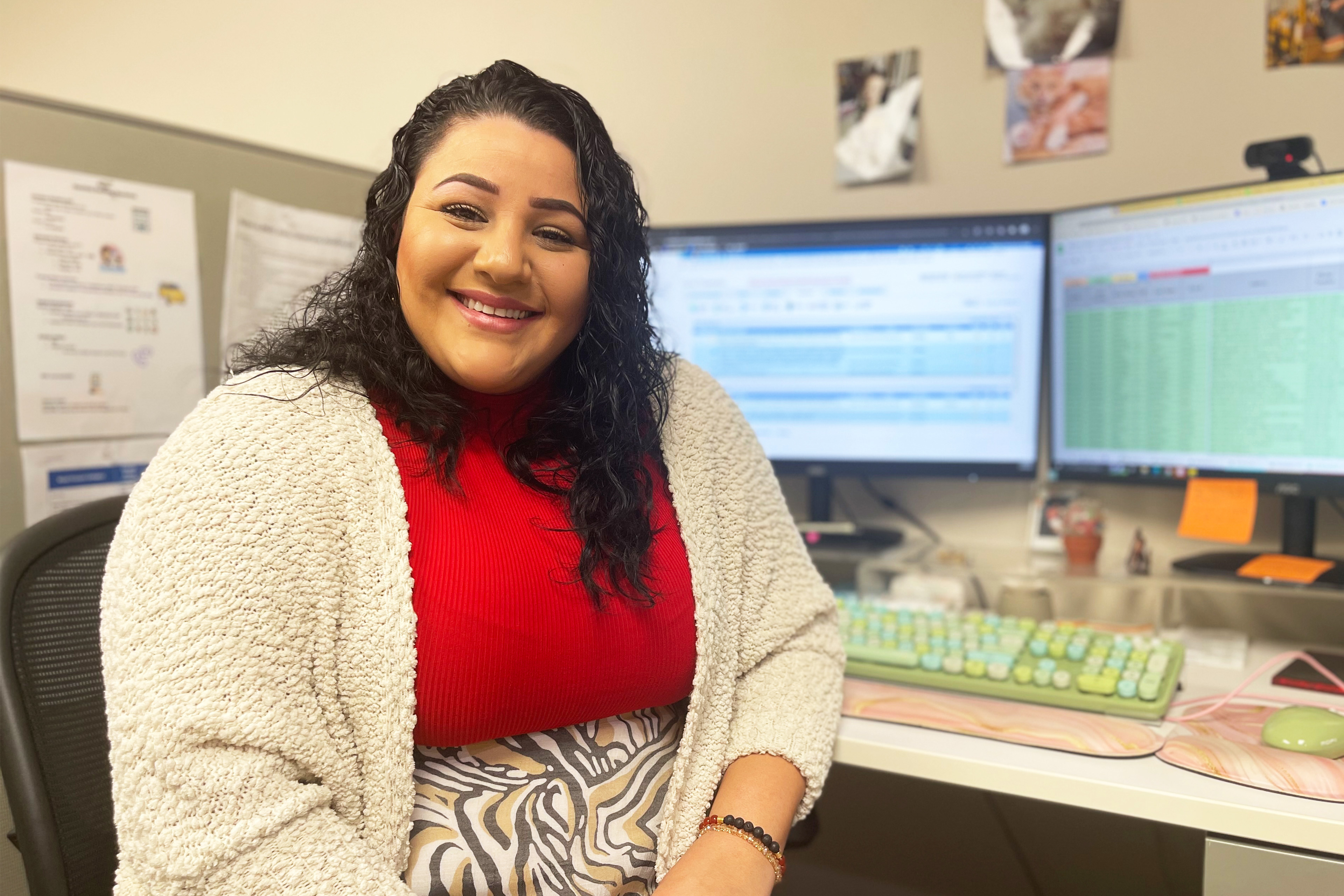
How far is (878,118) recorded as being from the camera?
1.43 m

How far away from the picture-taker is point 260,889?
64 centimetres

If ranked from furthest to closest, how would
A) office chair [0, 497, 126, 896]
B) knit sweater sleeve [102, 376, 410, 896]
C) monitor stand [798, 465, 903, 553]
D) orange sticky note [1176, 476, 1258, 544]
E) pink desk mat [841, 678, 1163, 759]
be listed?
monitor stand [798, 465, 903, 553] → orange sticky note [1176, 476, 1258, 544] → pink desk mat [841, 678, 1163, 759] → office chair [0, 497, 126, 896] → knit sweater sleeve [102, 376, 410, 896]

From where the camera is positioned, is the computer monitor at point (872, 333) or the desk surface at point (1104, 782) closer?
the desk surface at point (1104, 782)

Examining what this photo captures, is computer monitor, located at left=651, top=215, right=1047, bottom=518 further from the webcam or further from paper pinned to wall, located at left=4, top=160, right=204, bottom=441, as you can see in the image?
paper pinned to wall, located at left=4, top=160, right=204, bottom=441

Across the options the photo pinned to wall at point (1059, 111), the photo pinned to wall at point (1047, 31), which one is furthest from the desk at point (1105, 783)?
the photo pinned to wall at point (1047, 31)

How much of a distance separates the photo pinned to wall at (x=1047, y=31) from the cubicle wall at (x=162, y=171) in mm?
970

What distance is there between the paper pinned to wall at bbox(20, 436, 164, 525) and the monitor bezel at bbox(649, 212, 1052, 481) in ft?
2.37

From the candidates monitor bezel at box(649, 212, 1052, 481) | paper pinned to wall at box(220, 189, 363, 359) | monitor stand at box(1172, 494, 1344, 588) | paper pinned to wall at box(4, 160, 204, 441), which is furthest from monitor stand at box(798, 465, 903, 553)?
paper pinned to wall at box(4, 160, 204, 441)

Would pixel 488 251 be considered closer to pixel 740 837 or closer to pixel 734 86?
pixel 740 837

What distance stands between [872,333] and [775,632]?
0.60 m

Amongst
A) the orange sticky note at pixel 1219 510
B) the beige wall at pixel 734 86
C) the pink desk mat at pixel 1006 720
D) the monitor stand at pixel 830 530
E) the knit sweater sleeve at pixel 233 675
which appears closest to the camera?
the knit sweater sleeve at pixel 233 675

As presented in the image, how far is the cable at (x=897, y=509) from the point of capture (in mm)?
1477

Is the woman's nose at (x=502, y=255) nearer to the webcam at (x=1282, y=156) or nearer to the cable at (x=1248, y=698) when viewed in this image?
the cable at (x=1248, y=698)

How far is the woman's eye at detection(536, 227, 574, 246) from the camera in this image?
83 cm
